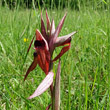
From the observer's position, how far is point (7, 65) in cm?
123

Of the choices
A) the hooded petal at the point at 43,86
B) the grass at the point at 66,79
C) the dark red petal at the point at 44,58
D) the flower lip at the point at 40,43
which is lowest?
the grass at the point at 66,79

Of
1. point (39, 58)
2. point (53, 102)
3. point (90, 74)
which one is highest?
point (39, 58)

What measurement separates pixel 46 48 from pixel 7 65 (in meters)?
0.83

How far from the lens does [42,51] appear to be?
18.6 inches

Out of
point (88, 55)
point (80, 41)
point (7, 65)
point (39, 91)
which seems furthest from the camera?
point (80, 41)

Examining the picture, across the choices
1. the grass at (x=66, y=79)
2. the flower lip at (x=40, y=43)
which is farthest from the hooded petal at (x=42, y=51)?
the grass at (x=66, y=79)

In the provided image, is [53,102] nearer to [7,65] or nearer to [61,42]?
[61,42]

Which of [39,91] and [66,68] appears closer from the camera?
[39,91]

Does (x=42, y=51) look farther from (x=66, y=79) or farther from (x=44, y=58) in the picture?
(x=66, y=79)

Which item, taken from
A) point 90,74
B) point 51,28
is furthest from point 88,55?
point 51,28

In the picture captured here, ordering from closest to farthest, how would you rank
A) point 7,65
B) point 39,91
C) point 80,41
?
point 39,91 → point 7,65 → point 80,41

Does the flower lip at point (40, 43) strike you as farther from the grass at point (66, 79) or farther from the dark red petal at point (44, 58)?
the grass at point (66, 79)

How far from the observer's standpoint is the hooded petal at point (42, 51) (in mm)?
465

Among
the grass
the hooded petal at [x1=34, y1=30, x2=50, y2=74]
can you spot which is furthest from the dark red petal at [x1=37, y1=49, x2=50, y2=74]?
the grass
